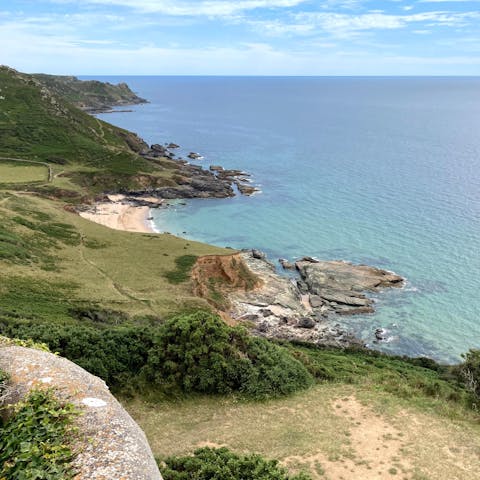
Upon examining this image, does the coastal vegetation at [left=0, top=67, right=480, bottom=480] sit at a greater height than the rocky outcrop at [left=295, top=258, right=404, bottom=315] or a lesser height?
greater

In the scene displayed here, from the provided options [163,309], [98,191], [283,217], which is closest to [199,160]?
[98,191]

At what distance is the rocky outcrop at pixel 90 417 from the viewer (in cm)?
813

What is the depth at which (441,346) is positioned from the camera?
44.8 m

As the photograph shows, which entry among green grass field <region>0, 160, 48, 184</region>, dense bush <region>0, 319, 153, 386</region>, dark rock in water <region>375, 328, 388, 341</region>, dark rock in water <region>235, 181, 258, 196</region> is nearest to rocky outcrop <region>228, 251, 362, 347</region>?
dark rock in water <region>375, 328, 388, 341</region>

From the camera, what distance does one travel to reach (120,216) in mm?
76688

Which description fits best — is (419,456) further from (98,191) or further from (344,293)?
(98,191)

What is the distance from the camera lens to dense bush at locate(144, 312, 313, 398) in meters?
23.4

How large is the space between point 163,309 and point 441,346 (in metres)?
27.1

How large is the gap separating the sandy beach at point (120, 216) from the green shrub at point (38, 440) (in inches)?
2429

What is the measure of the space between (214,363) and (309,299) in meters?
31.2

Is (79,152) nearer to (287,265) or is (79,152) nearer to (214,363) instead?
(287,265)

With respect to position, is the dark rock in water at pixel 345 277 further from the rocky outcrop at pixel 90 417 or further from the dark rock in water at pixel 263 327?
the rocky outcrop at pixel 90 417

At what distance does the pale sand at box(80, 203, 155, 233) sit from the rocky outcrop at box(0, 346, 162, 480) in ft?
195

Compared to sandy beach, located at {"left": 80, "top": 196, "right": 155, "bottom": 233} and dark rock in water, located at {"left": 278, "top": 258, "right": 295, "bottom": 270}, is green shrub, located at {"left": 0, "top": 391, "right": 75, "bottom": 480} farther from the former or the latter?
sandy beach, located at {"left": 80, "top": 196, "right": 155, "bottom": 233}
